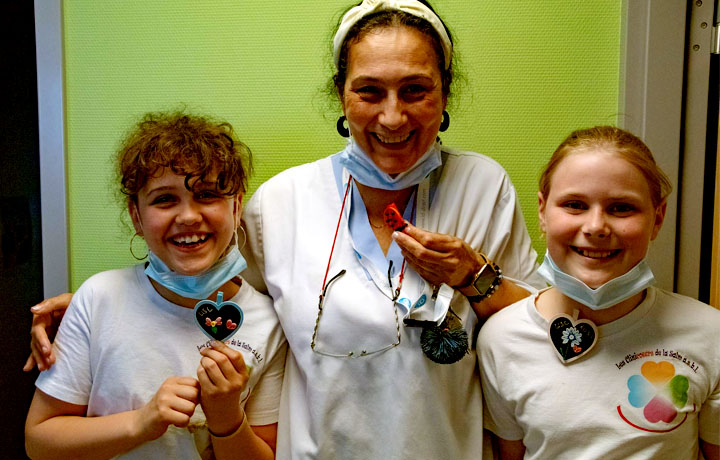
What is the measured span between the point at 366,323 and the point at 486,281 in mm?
302

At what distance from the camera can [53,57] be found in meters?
1.80

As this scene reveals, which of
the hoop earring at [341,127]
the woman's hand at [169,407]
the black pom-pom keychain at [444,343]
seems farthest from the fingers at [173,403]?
the hoop earring at [341,127]

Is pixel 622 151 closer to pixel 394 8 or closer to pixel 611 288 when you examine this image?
pixel 611 288

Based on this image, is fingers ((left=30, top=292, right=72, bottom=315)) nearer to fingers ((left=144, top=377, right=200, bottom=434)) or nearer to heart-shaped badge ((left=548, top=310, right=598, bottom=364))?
fingers ((left=144, top=377, right=200, bottom=434))

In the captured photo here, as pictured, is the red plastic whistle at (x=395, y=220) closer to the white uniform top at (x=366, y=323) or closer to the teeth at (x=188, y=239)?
the white uniform top at (x=366, y=323)

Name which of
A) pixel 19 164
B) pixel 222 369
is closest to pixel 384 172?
pixel 222 369

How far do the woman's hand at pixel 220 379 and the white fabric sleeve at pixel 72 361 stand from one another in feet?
1.10

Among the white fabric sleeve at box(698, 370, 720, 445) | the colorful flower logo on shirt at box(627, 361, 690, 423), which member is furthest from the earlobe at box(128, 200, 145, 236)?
the white fabric sleeve at box(698, 370, 720, 445)

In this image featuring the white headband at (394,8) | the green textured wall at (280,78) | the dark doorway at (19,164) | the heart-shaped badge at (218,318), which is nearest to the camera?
the heart-shaped badge at (218,318)

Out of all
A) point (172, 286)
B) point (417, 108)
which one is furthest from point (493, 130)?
point (172, 286)

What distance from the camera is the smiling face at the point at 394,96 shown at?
135 centimetres

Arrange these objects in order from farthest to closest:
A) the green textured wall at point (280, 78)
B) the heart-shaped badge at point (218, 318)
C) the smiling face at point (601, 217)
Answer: the green textured wall at point (280, 78)
the heart-shaped badge at point (218, 318)
the smiling face at point (601, 217)

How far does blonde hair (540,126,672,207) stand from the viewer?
1197 millimetres

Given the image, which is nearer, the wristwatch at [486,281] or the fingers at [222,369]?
the fingers at [222,369]
